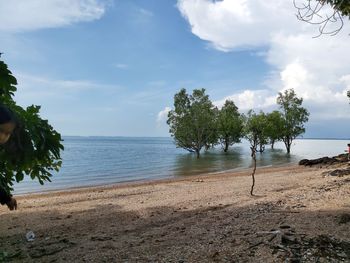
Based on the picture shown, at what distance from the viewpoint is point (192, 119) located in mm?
50562

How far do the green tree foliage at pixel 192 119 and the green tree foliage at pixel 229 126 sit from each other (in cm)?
834

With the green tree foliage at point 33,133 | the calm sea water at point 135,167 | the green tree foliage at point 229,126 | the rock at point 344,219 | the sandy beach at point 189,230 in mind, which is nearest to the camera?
the green tree foliage at point 33,133

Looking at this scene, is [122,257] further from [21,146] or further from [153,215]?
[21,146]

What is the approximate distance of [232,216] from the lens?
28.6 feet

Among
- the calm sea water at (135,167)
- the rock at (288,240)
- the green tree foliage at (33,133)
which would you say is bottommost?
the calm sea water at (135,167)

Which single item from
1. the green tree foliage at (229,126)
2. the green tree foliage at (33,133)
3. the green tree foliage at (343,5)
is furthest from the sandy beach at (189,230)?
the green tree foliage at (229,126)

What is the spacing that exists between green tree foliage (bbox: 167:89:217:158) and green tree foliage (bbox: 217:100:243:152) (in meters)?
8.34

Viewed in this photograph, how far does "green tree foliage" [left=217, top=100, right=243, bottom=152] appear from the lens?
206 feet

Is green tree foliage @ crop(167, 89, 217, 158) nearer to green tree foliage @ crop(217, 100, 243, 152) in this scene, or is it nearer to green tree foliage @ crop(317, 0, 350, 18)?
green tree foliage @ crop(217, 100, 243, 152)

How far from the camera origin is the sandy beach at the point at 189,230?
5639 mm

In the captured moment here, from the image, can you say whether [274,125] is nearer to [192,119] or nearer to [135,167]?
[192,119]

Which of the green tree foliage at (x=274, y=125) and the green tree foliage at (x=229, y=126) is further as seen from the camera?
the green tree foliage at (x=229, y=126)

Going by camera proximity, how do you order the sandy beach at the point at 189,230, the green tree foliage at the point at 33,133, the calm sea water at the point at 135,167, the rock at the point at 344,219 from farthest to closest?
the calm sea water at the point at 135,167
the rock at the point at 344,219
the sandy beach at the point at 189,230
the green tree foliage at the point at 33,133

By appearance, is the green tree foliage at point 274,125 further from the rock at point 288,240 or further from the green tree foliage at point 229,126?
the rock at point 288,240
